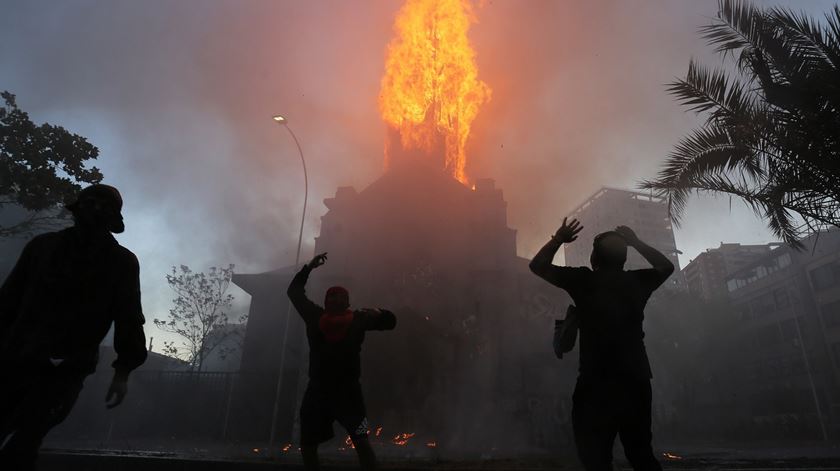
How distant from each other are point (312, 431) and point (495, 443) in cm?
1536

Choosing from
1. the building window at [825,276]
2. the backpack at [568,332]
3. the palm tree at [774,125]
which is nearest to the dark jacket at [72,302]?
the backpack at [568,332]

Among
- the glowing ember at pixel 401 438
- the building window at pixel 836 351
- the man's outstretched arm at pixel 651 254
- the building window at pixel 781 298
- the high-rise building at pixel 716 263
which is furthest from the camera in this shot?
the high-rise building at pixel 716 263

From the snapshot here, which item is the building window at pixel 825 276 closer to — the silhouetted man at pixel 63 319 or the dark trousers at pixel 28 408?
the silhouetted man at pixel 63 319

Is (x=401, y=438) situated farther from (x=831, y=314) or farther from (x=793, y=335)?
(x=793, y=335)

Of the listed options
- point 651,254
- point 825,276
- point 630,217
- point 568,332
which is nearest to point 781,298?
point 825,276

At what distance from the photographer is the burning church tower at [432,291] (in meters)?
18.3

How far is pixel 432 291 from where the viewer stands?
21.3 metres

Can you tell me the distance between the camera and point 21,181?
13781 millimetres

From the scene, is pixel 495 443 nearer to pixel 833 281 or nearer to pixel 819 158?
pixel 819 158

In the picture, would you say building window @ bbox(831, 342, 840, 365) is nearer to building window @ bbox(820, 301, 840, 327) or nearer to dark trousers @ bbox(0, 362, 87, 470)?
building window @ bbox(820, 301, 840, 327)

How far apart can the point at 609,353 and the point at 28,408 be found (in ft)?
10.1

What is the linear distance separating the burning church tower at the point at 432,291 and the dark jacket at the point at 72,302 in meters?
13.7

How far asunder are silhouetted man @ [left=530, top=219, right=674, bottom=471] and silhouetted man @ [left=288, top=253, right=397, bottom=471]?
161 cm

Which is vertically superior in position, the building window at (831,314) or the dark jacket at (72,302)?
the building window at (831,314)
